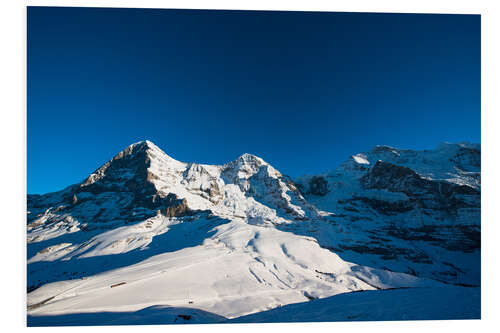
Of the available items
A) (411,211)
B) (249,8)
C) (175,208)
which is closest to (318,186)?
(411,211)

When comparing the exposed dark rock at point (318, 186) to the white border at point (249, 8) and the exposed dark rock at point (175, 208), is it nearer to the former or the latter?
the exposed dark rock at point (175, 208)

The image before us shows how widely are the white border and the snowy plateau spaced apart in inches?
26.4

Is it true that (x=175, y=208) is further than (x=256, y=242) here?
Yes

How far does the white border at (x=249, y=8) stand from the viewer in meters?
7.79

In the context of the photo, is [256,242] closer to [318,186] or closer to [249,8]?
[249,8]

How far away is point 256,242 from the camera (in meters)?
40.8

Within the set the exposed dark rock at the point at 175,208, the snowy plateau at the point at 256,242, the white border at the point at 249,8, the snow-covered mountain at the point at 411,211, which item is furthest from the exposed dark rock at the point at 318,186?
the white border at the point at 249,8

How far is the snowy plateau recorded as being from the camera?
10914 millimetres

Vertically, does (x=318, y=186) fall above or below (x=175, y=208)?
above

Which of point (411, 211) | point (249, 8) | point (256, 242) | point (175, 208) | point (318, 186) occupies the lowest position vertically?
point (411, 211)

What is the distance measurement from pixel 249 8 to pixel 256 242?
36.7 metres

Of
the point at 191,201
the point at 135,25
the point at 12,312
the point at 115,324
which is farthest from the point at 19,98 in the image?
the point at 191,201

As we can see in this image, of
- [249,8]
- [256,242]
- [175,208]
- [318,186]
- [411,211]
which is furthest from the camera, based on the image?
[318,186]
